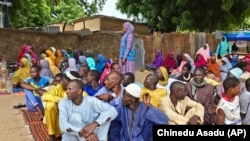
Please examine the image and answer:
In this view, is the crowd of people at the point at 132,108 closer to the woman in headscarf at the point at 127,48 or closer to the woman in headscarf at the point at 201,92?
the woman in headscarf at the point at 201,92

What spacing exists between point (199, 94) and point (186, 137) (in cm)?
192

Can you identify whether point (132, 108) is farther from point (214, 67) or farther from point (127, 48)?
point (214, 67)

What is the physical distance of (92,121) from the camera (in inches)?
179

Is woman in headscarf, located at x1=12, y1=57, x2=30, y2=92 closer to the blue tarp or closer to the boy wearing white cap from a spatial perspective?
the boy wearing white cap

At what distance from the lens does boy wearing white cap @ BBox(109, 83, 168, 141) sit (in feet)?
14.6

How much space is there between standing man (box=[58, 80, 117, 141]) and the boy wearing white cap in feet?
0.46

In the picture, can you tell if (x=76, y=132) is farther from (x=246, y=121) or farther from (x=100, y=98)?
(x=246, y=121)

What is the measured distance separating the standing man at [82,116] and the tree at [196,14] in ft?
54.3

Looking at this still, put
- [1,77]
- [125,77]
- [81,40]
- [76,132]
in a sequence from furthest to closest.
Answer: [81,40]
[1,77]
[125,77]
[76,132]

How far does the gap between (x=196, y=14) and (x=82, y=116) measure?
17.8 meters

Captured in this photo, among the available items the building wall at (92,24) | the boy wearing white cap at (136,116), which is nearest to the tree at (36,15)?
the building wall at (92,24)

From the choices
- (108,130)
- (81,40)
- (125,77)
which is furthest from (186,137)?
(81,40)

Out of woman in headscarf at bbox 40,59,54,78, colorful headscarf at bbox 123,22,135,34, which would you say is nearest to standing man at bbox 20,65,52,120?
woman in headscarf at bbox 40,59,54,78

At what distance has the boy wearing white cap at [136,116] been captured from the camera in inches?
176
